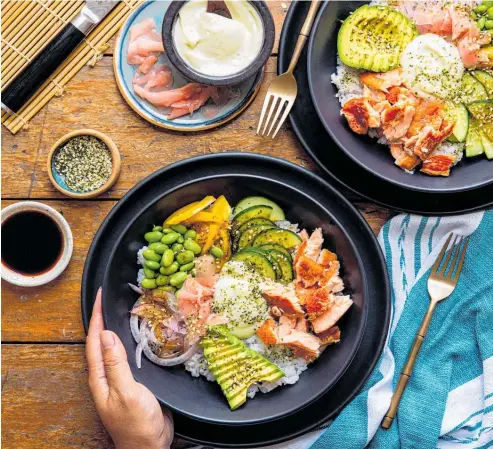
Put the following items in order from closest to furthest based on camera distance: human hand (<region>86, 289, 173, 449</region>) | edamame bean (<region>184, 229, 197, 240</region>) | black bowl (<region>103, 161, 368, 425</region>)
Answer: human hand (<region>86, 289, 173, 449</region>), black bowl (<region>103, 161, 368, 425</region>), edamame bean (<region>184, 229, 197, 240</region>)

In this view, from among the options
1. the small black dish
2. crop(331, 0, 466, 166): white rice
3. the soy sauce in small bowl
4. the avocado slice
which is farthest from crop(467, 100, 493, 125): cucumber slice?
the soy sauce in small bowl

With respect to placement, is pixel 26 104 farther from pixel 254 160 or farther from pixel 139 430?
pixel 139 430

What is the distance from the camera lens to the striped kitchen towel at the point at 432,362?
328 cm

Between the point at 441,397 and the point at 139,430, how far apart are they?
1434 mm

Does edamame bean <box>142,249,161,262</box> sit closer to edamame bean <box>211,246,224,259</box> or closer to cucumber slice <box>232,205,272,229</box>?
edamame bean <box>211,246,224,259</box>

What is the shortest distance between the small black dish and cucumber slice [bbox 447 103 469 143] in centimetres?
92

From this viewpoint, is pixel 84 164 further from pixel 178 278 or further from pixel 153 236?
pixel 178 278

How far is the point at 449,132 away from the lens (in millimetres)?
3248

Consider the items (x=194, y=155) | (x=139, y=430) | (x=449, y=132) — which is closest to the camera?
(x=139, y=430)

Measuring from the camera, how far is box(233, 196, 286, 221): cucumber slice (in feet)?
10.8

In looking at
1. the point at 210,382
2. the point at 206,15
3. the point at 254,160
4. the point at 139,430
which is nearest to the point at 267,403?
the point at 210,382

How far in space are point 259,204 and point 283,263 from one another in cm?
31

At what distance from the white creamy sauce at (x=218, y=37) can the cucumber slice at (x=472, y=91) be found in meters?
1.02

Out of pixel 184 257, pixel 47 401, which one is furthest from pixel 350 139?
pixel 47 401
